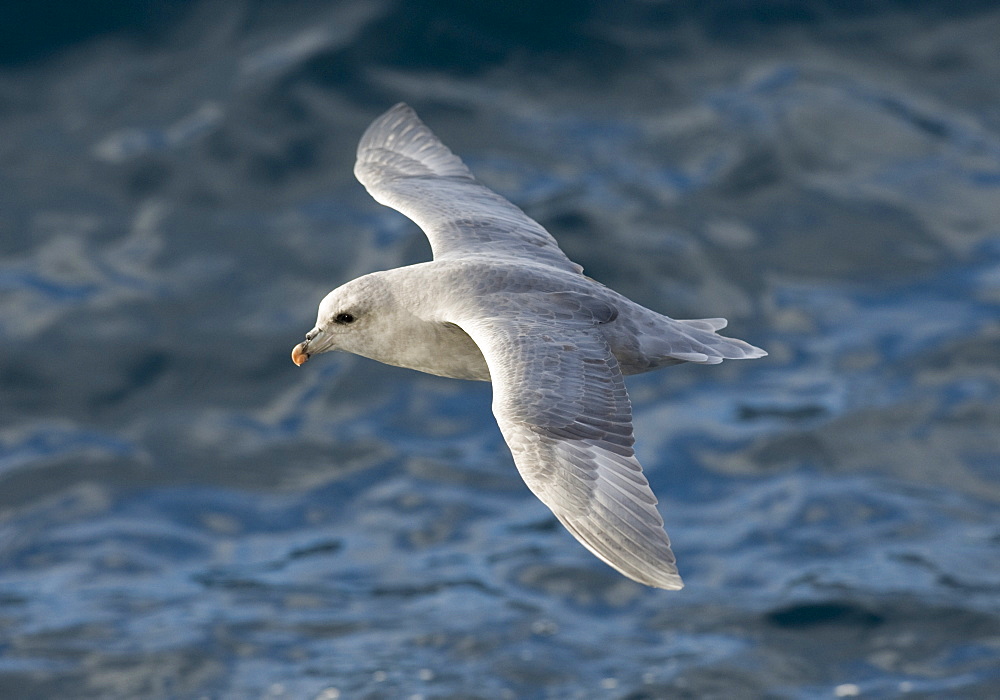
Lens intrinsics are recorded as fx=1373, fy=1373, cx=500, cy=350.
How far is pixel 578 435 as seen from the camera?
6617 mm

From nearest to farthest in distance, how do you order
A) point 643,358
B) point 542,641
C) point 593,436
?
point 593,436, point 643,358, point 542,641

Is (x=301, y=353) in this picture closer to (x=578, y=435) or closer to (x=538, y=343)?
(x=538, y=343)

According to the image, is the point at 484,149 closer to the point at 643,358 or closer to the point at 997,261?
the point at 997,261

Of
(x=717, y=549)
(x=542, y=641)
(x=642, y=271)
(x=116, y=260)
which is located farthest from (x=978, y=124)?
(x=116, y=260)

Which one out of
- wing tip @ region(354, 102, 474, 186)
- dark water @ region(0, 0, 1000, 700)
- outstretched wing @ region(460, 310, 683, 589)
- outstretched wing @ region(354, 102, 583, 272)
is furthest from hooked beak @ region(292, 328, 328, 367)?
dark water @ region(0, 0, 1000, 700)

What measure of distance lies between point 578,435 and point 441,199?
3236 millimetres

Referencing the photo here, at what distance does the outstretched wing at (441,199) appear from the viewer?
8.69 metres

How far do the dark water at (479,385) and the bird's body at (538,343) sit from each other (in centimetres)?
1084

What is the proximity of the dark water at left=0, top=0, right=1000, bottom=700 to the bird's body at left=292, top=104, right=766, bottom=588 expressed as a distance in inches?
427

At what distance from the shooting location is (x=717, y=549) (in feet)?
72.2

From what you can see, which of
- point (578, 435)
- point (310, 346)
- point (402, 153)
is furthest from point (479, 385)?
point (578, 435)

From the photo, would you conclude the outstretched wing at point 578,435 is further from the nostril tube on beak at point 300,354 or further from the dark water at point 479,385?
the dark water at point 479,385

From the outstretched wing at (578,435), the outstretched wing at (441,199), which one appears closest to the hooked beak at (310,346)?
the outstretched wing at (441,199)

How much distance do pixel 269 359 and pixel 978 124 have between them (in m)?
11.9
